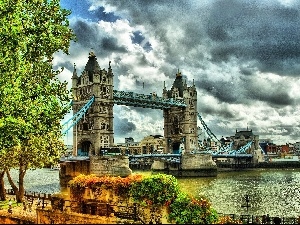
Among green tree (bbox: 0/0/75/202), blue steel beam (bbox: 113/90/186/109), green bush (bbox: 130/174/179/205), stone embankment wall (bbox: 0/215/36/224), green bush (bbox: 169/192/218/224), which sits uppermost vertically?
blue steel beam (bbox: 113/90/186/109)

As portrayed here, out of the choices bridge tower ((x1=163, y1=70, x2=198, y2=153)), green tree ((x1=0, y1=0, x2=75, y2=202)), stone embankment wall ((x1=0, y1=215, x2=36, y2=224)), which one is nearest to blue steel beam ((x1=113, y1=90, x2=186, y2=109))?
bridge tower ((x1=163, y1=70, x2=198, y2=153))

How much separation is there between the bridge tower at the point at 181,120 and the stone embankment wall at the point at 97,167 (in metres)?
41.2

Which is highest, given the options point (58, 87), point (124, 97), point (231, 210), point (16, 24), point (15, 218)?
point (124, 97)

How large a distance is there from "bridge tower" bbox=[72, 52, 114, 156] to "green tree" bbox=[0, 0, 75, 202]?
59712 mm

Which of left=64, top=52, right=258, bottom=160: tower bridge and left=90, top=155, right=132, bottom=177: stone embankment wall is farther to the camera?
left=64, top=52, right=258, bottom=160: tower bridge

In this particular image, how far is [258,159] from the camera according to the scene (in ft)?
432

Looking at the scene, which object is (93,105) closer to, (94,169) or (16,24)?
(94,169)

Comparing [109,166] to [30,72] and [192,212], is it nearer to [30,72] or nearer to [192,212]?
[30,72]

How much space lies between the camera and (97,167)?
75.8 m

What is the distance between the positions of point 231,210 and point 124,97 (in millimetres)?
56597

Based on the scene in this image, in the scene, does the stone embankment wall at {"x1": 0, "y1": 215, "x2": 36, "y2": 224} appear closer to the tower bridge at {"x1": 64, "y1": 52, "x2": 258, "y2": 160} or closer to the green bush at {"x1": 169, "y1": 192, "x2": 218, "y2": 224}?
the green bush at {"x1": 169, "y1": 192, "x2": 218, "y2": 224}

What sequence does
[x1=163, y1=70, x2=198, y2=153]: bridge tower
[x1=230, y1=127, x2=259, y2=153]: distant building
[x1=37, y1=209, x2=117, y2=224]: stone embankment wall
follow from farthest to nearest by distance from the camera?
[x1=230, y1=127, x2=259, y2=153]: distant building
[x1=163, y1=70, x2=198, y2=153]: bridge tower
[x1=37, y1=209, x2=117, y2=224]: stone embankment wall

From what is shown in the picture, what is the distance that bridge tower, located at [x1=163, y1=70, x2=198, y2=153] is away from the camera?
116250 mm

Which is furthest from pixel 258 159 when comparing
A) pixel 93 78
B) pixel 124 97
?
pixel 93 78
